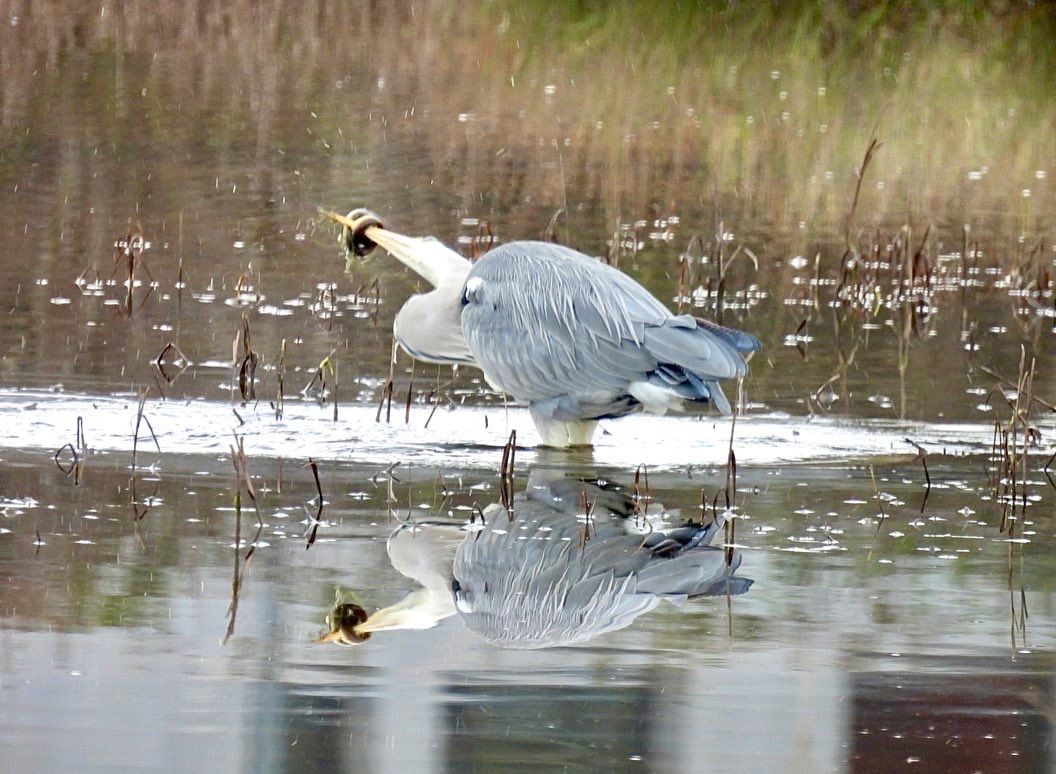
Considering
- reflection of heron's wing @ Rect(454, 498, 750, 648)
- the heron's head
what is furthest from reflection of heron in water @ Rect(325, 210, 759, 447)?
the heron's head

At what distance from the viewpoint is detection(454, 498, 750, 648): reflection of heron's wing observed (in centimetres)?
542

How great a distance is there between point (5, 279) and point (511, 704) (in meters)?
7.39

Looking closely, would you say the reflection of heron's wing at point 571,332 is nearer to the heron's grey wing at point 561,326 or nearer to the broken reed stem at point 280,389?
the heron's grey wing at point 561,326

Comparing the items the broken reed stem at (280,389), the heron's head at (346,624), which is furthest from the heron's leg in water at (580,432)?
the heron's head at (346,624)

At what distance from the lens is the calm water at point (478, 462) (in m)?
4.61

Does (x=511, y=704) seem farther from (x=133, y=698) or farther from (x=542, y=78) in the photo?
(x=542, y=78)

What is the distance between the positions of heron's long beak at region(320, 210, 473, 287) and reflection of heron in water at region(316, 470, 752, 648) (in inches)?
73.3

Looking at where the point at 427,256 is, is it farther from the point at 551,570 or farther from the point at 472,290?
the point at 551,570

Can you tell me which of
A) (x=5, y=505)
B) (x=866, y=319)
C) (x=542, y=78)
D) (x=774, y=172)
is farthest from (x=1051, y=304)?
(x=542, y=78)

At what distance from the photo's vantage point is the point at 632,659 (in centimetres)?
506

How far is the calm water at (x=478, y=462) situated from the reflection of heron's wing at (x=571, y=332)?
0.31 m

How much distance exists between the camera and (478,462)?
25.2 feet

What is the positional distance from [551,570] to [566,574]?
0.06 metres

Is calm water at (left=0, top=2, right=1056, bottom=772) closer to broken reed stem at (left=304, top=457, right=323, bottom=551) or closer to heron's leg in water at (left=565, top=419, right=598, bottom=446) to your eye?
broken reed stem at (left=304, top=457, right=323, bottom=551)
